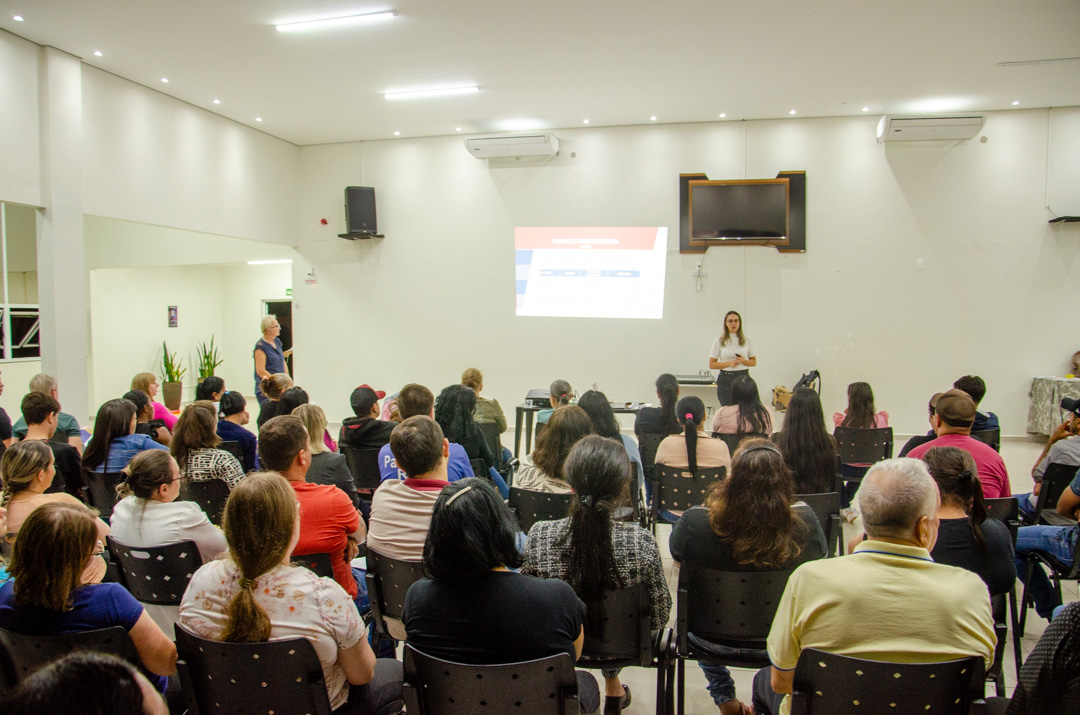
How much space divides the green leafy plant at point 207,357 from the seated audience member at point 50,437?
785cm

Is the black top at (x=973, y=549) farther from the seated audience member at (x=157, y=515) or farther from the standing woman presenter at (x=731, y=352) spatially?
the standing woman presenter at (x=731, y=352)

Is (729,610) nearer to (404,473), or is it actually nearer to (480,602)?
(480,602)

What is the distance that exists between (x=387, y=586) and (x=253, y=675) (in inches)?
26.9

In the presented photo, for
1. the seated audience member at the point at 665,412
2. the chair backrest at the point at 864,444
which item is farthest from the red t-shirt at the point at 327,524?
the chair backrest at the point at 864,444

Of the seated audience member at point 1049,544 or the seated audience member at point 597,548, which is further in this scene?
the seated audience member at point 1049,544

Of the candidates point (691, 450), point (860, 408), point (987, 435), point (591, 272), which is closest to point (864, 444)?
point (860, 408)

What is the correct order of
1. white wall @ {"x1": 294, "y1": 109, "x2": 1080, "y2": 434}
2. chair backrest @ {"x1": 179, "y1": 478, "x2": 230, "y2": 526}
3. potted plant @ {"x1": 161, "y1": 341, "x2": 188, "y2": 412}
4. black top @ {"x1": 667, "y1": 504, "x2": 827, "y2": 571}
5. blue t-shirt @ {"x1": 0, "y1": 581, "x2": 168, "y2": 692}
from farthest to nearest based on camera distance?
potted plant @ {"x1": 161, "y1": 341, "x2": 188, "y2": 412} < white wall @ {"x1": 294, "y1": 109, "x2": 1080, "y2": 434} < chair backrest @ {"x1": 179, "y1": 478, "x2": 230, "y2": 526} < black top @ {"x1": 667, "y1": 504, "x2": 827, "y2": 571} < blue t-shirt @ {"x1": 0, "y1": 581, "x2": 168, "y2": 692}

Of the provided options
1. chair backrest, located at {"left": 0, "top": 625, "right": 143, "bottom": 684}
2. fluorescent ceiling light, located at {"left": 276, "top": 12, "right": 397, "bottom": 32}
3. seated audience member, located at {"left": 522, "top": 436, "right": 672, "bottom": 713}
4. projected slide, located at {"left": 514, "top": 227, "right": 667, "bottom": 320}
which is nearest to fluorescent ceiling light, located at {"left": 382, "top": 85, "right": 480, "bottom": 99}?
fluorescent ceiling light, located at {"left": 276, "top": 12, "right": 397, "bottom": 32}

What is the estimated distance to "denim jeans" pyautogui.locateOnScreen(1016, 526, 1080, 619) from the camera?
106 inches

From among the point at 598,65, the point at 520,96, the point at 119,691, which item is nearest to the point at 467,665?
the point at 119,691

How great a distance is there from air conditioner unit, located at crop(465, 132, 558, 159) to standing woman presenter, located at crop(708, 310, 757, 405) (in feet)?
9.88

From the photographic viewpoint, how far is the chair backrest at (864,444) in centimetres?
416

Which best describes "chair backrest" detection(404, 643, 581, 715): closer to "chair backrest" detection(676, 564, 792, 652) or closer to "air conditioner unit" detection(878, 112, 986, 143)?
"chair backrest" detection(676, 564, 792, 652)

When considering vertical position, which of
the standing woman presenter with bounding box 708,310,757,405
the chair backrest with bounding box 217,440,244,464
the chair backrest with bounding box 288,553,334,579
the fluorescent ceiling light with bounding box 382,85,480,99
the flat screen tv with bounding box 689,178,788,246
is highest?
the fluorescent ceiling light with bounding box 382,85,480,99
